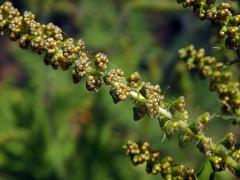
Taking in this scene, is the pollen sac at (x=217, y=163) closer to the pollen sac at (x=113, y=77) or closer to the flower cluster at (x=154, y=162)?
the flower cluster at (x=154, y=162)

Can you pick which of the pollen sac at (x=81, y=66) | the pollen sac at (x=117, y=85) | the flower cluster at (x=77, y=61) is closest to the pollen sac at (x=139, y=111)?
the flower cluster at (x=77, y=61)

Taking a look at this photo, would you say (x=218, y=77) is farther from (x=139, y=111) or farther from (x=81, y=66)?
(x=81, y=66)

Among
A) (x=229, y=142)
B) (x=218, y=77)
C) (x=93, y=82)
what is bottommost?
(x=229, y=142)

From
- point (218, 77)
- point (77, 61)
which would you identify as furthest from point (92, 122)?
point (77, 61)

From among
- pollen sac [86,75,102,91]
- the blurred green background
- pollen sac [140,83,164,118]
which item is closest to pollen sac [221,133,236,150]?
pollen sac [140,83,164,118]

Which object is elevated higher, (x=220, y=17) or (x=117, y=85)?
(x=220, y=17)

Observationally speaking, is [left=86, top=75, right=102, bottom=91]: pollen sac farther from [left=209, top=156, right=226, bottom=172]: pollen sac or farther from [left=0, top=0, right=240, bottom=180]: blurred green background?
[left=0, top=0, right=240, bottom=180]: blurred green background

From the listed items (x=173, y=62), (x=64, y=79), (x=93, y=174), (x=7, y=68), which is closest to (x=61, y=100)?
(x=64, y=79)

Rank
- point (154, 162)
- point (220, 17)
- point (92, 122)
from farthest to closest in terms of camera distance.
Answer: point (92, 122)
point (154, 162)
point (220, 17)
